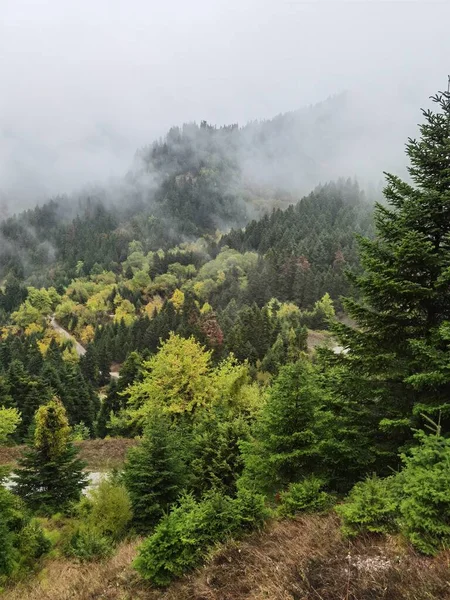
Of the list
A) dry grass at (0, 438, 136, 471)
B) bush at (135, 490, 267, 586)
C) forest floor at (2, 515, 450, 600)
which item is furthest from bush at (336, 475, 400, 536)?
dry grass at (0, 438, 136, 471)

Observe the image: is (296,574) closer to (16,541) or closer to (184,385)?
(16,541)

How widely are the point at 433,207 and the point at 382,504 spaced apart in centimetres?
737

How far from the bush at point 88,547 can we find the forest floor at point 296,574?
2683 mm

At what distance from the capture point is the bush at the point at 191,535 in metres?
8.12

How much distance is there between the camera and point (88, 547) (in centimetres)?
1262

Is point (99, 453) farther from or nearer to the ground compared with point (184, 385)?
nearer to the ground

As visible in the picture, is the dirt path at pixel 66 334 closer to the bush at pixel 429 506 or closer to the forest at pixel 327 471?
the forest at pixel 327 471

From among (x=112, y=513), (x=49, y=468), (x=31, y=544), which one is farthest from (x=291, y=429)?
(x=49, y=468)

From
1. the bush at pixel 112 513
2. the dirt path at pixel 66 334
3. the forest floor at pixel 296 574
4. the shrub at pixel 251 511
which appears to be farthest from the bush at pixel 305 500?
the dirt path at pixel 66 334

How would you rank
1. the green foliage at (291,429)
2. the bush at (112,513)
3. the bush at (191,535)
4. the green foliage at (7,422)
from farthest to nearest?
the green foliage at (7,422), the bush at (112,513), the green foliage at (291,429), the bush at (191,535)

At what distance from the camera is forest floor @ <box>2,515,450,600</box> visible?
573 centimetres

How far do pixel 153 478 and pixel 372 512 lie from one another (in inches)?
384

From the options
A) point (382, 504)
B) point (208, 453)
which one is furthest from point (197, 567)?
point (208, 453)

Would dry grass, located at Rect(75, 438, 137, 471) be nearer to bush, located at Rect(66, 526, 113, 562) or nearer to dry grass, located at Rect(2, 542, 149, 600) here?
bush, located at Rect(66, 526, 113, 562)
